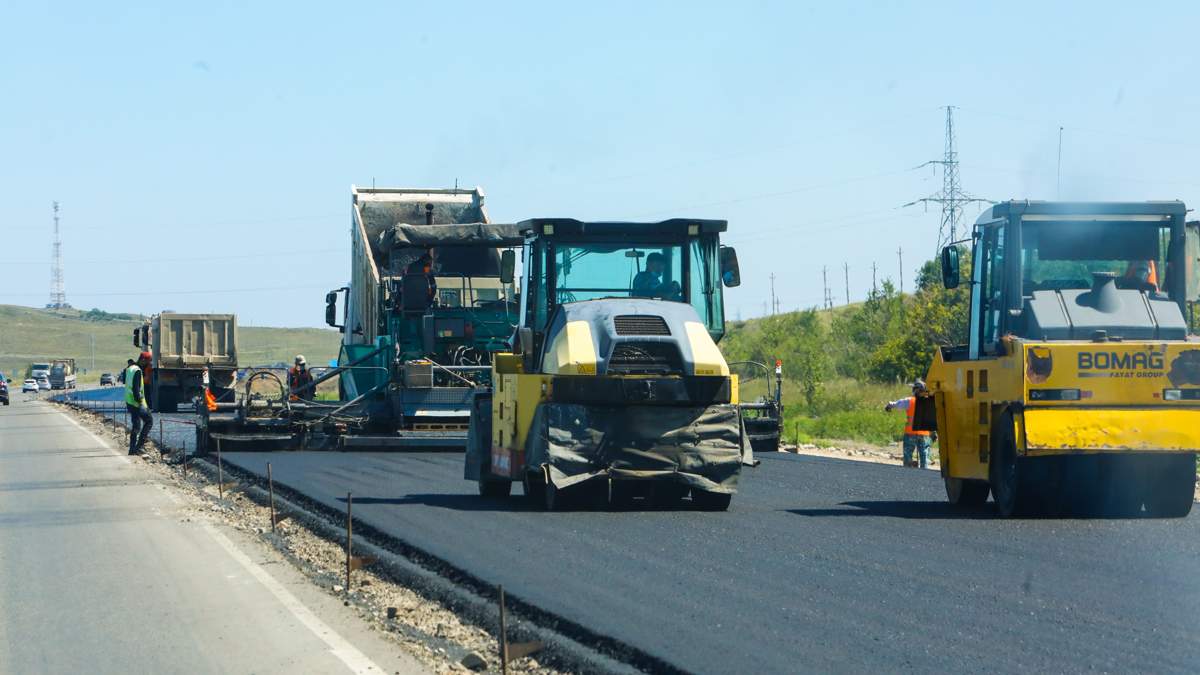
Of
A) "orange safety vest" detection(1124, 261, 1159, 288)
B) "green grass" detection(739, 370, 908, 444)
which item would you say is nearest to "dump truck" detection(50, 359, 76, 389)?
"green grass" detection(739, 370, 908, 444)

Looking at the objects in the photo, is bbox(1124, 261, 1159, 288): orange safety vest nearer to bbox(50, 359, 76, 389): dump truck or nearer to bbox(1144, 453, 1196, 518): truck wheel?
bbox(1144, 453, 1196, 518): truck wheel

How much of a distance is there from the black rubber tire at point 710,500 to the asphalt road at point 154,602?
3959 mm

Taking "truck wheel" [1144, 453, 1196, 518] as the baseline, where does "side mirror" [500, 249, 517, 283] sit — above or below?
above

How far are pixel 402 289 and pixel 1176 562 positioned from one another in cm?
1550

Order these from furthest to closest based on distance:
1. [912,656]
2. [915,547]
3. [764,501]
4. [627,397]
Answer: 1. [764,501]
2. [627,397]
3. [915,547]
4. [912,656]

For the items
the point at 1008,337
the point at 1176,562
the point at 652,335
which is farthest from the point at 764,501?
the point at 1176,562

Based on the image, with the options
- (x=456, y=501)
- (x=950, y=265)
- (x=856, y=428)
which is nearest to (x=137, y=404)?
(x=456, y=501)

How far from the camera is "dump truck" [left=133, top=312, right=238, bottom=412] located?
48000 millimetres

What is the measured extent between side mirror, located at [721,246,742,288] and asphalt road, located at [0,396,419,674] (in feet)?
17.6

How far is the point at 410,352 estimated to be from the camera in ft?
79.4

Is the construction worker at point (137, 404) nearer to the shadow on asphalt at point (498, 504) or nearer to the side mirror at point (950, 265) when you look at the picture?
the shadow on asphalt at point (498, 504)

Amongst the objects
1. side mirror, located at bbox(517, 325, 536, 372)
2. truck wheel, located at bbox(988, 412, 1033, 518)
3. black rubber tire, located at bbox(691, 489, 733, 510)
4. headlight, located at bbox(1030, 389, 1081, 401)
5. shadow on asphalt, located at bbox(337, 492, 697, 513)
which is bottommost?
shadow on asphalt, located at bbox(337, 492, 697, 513)

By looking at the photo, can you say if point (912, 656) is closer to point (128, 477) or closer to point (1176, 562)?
point (1176, 562)

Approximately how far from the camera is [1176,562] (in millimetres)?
10250
